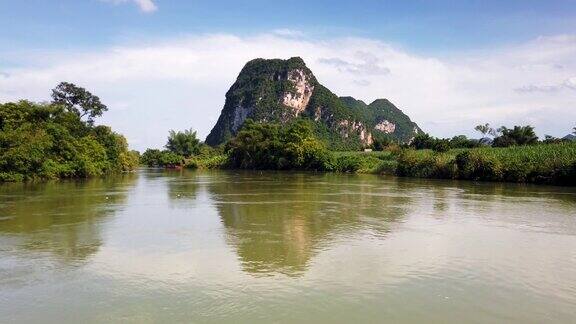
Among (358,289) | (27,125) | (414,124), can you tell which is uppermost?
(414,124)

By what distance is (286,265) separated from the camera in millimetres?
9961

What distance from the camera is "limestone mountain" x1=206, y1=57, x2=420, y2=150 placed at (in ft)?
411

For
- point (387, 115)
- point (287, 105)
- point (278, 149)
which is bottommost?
point (278, 149)

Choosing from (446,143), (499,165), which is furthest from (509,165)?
(446,143)

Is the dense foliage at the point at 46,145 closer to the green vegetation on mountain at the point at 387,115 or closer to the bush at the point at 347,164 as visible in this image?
the bush at the point at 347,164

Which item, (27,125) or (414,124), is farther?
(414,124)

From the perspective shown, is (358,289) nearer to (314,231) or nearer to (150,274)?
(150,274)

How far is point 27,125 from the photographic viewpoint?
3628 cm

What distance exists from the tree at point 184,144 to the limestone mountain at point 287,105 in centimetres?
2730

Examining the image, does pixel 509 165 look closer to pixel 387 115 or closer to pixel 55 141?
pixel 55 141

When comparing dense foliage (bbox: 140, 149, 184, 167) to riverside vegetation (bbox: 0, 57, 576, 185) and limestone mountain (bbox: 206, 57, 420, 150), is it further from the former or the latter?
limestone mountain (bbox: 206, 57, 420, 150)

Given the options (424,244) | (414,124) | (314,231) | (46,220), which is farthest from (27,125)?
(414,124)

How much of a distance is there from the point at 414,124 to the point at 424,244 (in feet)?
592

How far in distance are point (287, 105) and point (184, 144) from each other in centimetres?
3872
